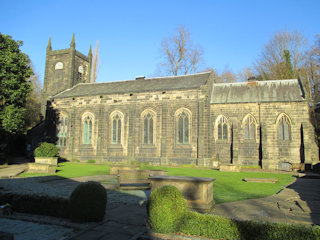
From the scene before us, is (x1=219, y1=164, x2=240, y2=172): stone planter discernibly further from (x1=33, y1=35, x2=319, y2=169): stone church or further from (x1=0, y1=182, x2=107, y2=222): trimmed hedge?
(x1=0, y1=182, x2=107, y2=222): trimmed hedge

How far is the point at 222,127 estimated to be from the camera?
89.6ft

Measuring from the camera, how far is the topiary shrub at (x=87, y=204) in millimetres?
6941

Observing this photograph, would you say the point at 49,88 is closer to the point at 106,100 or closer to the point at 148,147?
the point at 106,100

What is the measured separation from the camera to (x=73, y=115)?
3169cm

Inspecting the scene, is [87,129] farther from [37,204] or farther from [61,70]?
[37,204]

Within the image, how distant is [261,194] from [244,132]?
16.1m

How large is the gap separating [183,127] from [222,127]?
4317mm

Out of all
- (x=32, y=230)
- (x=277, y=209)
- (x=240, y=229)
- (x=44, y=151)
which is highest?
(x=44, y=151)

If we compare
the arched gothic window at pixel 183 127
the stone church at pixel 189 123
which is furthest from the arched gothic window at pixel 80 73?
the arched gothic window at pixel 183 127

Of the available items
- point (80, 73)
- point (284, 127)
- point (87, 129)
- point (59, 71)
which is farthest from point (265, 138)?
point (59, 71)

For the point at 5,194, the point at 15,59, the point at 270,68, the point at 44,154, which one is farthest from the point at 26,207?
the point at 270,68

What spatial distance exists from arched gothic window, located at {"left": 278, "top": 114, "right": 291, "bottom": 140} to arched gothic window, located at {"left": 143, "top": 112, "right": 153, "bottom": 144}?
13.5 meters

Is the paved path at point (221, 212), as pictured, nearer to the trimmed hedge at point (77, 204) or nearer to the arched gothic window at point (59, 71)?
the trimmed hedge at point (77, 204)

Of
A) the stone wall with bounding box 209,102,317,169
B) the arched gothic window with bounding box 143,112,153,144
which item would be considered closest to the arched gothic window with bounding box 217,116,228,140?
the stone wall with bounding box 209,102,317,169
